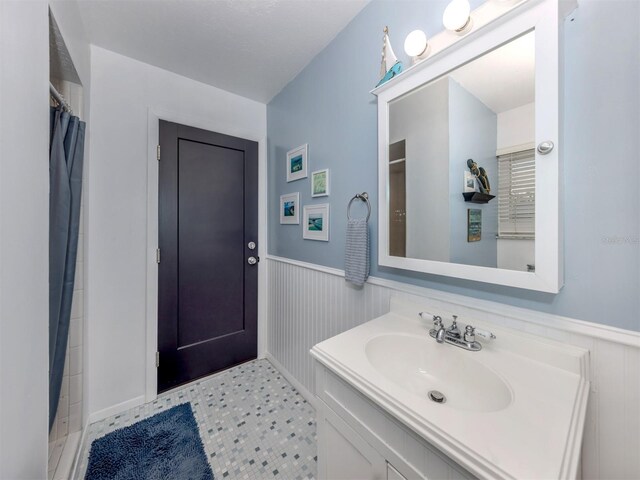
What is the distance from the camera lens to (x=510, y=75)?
0.82m

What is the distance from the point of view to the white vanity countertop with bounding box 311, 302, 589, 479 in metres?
0.47

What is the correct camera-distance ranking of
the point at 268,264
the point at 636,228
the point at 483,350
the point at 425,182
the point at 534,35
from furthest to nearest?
the point at 268,264, the point at 425,182, the point at 483,350, the point at 534,35, the point at 636,228

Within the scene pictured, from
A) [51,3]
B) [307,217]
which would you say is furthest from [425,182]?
[51,3]

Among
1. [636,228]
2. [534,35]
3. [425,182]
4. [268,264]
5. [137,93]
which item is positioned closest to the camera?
[636,228]

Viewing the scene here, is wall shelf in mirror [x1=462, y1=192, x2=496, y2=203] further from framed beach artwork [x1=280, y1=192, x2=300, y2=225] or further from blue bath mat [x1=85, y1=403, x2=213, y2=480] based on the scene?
blue bath mat [x1=85, y1=403, x2=213, y2=480]

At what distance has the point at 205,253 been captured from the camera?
6.42 ft

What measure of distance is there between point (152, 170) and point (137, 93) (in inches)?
20.6

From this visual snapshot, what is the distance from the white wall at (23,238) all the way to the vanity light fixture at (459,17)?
1.20 metres

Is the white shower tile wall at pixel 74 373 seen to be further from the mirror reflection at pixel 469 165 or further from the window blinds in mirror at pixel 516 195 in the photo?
the window blinds in mirror at pixel 516 195

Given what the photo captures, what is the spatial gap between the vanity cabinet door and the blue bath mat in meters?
0.75

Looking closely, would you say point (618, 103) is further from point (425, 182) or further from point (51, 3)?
point (51, 3)

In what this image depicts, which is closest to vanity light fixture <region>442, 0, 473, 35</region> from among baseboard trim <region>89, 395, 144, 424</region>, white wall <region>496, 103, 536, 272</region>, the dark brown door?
white wall <region>496, 103, 536, 272</region>

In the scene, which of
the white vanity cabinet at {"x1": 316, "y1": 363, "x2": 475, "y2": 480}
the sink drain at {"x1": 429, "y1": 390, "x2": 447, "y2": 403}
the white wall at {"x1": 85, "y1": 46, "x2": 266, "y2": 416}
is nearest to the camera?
the white vanity cabinet at {"x1": 316, "y1": 363, "x2": 475, "y2": 480}

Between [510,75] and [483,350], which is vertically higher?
[510,75]
